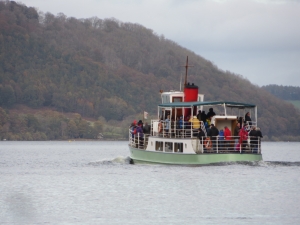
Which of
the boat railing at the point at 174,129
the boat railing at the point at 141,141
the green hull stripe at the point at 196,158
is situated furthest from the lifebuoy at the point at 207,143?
the boat railing at the point at 141,141

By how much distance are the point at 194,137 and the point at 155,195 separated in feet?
35.4

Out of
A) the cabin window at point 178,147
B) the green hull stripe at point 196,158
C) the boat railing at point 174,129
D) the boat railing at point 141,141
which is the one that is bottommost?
the green hull stripe at point 196,158

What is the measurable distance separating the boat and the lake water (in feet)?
2.96

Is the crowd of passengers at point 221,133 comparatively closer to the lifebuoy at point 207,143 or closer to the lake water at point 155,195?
the lifebuoy at point 207,143

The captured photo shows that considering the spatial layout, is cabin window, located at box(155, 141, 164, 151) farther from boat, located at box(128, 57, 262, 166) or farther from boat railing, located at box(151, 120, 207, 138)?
boat railing, located at box(151, 120, 207, 138)

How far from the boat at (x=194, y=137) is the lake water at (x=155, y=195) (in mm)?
901

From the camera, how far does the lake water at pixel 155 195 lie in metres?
33.0

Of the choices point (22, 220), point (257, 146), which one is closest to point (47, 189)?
point (22, 220)

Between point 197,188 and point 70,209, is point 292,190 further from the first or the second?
point 70,209

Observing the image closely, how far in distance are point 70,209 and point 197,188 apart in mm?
9816

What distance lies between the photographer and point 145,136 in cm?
5694

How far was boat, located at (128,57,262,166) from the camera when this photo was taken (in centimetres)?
4969

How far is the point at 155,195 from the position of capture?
40406mm

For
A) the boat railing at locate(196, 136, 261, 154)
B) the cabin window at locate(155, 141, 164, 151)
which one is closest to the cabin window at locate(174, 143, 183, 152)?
the cabin window at locate(155, 141, 164, 151)
